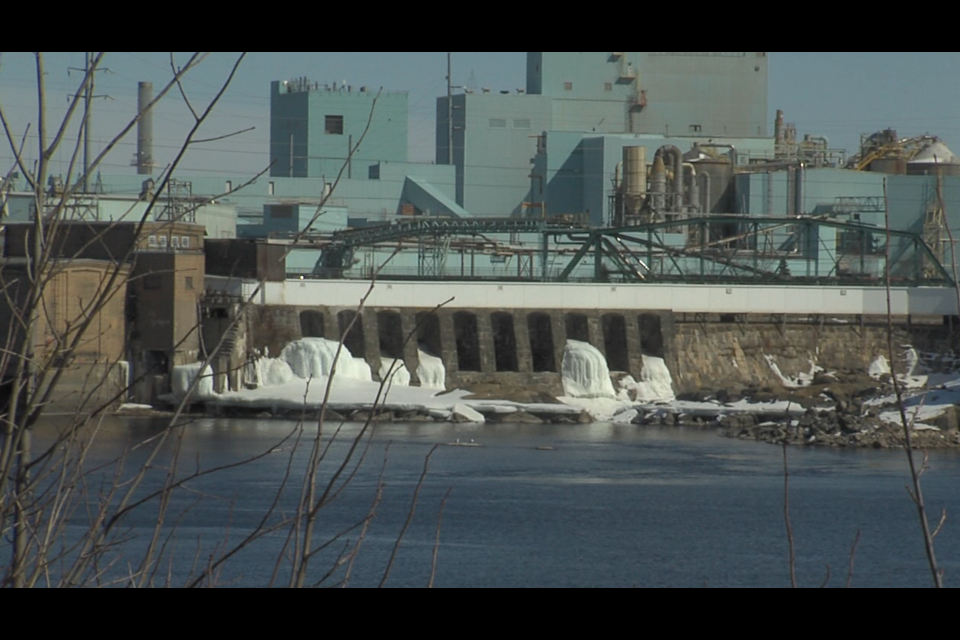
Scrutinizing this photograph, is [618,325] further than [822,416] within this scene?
Yes

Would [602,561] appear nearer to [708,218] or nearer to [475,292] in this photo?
[475,292]

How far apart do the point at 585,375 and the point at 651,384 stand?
55.4 inches

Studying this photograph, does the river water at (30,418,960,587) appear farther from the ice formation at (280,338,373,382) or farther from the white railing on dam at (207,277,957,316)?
the white railing on dam at (207,277,957,316)

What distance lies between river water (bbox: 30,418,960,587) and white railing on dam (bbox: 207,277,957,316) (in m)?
4.80

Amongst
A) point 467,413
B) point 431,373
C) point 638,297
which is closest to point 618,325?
point 638,297

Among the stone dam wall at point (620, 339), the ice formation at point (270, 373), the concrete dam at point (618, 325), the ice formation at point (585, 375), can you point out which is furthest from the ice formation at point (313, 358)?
the ice formation at point (585, 375)

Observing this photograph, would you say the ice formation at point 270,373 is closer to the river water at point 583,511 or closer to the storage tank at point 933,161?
the river water at point 583,511

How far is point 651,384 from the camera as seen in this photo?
2620 cm

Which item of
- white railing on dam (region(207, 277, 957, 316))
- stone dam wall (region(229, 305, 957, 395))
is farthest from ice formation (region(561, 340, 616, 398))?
white railing on dam (region(207, 277, 957, 316))

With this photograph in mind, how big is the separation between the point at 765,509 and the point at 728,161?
845 inches

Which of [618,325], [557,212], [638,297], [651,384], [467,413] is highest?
[557,212]

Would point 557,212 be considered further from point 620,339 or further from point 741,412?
point 741,412

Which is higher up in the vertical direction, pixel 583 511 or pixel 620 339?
pixel 620 339

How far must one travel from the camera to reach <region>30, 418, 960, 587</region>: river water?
1162 centimetres
